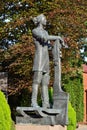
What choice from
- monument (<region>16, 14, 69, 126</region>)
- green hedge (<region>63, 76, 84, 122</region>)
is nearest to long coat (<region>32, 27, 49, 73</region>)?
monument (<region>16, 14, 69, 126</region>)

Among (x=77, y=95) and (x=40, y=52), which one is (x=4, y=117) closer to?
(x=40, y=52)

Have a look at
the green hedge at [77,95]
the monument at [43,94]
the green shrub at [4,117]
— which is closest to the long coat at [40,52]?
the monument at [43,94]

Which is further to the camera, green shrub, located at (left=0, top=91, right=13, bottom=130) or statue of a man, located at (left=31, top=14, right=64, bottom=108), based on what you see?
green shrub, located at (left=0, top=91, right=13, bottom=130)

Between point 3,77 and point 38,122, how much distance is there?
14.4 meters

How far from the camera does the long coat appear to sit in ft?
32.0

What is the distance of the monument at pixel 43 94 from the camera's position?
948 cm

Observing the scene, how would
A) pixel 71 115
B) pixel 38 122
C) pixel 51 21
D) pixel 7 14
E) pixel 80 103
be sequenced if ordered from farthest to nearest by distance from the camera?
1. pixel 80 103
2. pixel 7 14
3. pixel 51 21
4. pixel 71 115
5. pixel 38 122

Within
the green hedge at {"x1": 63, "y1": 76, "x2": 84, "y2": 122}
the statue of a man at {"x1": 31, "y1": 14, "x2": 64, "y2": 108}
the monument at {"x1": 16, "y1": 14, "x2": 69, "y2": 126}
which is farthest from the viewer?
the green hedge at {"x1": 63, "y1": 76, "x2": 84, "y2": 122}

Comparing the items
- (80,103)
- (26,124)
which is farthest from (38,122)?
(80,103)

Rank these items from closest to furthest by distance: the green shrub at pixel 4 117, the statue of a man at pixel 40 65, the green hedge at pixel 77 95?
the statue of a man at pixel 40 65 → the green shrub at pixel 4 117 → the green hedge at pixel 77 95

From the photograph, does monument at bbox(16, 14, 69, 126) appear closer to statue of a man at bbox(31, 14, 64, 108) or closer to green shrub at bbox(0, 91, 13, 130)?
statue of a man at bbox(31, 14, 64, 108)

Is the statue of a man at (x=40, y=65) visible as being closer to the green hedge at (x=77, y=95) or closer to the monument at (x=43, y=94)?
the monument at (x=43, y=94)

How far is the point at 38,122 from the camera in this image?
948 cm

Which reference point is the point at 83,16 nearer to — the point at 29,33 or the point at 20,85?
the point at 29,33
